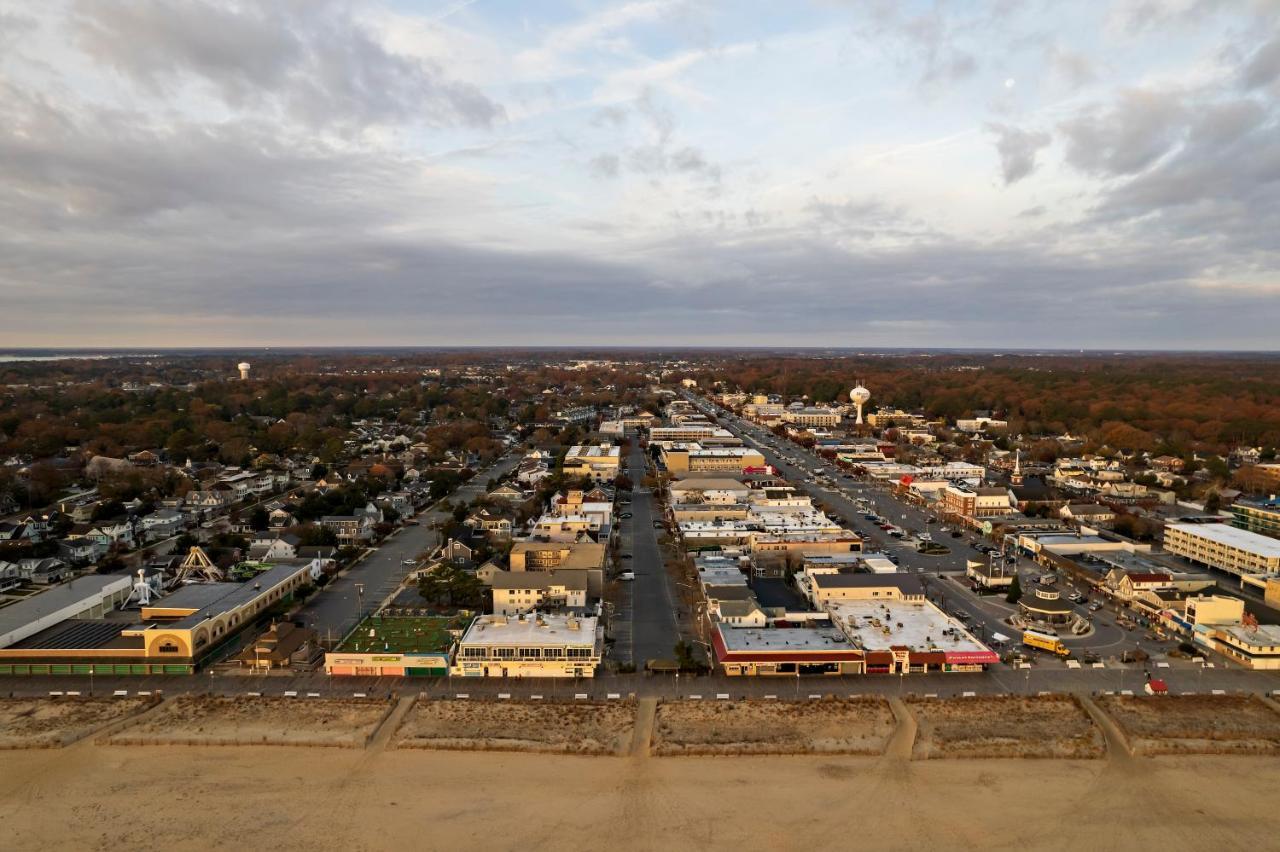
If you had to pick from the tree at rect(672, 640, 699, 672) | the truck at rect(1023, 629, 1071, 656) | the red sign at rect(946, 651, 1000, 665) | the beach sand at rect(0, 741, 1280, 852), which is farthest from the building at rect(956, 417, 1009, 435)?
the beach sand at rect(0, 741, 1280, 852)

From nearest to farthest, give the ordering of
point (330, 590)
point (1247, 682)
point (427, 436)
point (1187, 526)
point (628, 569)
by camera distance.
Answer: point (1247, 682), point (330, 590), point (628, 569), point (1187, 526), point (427, 436)

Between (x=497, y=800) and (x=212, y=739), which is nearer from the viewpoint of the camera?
(x=497, y=800)

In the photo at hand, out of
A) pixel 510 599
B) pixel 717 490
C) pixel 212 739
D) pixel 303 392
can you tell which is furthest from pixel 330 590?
pixel 303 392

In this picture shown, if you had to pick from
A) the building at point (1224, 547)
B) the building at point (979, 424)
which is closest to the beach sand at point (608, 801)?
the building at point (1224, 547)

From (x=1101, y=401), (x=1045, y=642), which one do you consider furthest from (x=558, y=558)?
(x=1101, y=401)

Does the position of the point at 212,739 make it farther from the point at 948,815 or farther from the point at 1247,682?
the point at 1247,682

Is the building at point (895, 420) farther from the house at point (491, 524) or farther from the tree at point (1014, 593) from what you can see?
the house at point (491, 524)
